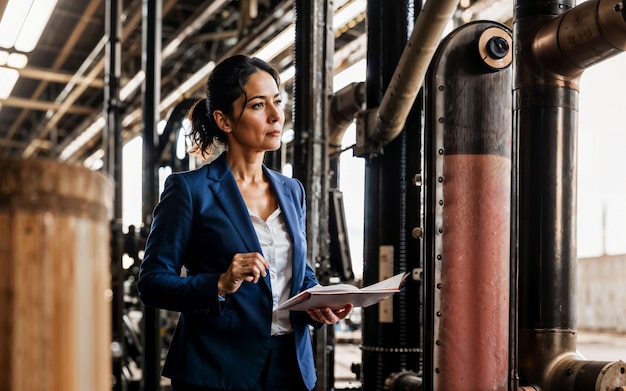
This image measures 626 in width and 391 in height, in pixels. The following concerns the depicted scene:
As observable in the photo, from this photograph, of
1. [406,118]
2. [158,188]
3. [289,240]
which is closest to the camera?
[289,240]

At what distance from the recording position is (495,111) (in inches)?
103

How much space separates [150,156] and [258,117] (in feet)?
14.5

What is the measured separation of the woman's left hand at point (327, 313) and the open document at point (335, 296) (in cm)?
2

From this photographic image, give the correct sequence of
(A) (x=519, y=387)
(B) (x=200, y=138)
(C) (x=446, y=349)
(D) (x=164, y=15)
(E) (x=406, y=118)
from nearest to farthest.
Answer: (B) (x=200, y=138) → (C) (x=446, y=349) → (A) (x=519, y=387) → (E) (x=406, y=118) → (D) (x=164, y=15)

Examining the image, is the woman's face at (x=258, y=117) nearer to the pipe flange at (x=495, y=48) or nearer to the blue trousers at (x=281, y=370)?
the blue trousers at (x=281, y=370)

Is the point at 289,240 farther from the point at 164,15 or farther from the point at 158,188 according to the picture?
the point at 164,15

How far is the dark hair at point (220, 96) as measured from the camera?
2.02 m

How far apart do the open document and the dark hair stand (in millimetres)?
563

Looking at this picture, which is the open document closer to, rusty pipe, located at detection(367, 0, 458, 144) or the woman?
the woman

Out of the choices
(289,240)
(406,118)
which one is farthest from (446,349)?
(406,118)

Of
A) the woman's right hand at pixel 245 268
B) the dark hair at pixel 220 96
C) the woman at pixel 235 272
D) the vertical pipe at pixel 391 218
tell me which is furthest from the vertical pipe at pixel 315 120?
the woman's right hand at pixel 245 268

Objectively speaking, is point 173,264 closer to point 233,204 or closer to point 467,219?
point 233,204

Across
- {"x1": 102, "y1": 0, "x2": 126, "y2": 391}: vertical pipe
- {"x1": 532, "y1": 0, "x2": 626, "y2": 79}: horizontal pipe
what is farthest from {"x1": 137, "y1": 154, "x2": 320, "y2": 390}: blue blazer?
{"x1": 102, "y1": 0, "x2": 126, "y2": 391}: vertical pipe

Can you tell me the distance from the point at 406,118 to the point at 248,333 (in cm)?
193
